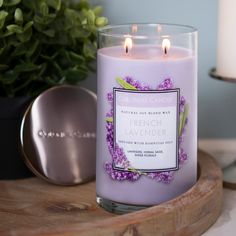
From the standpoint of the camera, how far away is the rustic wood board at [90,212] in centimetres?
52

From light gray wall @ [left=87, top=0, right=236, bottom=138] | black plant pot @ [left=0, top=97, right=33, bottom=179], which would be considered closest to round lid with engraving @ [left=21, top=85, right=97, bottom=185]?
black plant pot @ [left=0, top=97, right=33, bottom=179]

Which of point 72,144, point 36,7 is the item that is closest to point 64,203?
point 72,144

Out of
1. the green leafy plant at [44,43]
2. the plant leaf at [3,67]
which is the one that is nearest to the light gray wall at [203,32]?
the green leafy plant at [44,43]

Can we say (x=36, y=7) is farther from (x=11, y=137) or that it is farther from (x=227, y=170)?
(x=227, y=170)

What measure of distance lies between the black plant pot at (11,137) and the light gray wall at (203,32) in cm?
16

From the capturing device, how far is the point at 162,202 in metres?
0.60

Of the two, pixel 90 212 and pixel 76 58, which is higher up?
pixel 76 58

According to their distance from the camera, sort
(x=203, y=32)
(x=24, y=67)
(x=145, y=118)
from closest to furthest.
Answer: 1. (x=145, y=118)
2. (x=24, y=67)
3. (x=203, y=32)

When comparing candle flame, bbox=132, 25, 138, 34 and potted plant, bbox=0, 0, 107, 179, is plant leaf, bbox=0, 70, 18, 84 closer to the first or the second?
potted plant, bbox=0, 0, 107, 179

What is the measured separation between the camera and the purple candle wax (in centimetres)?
58

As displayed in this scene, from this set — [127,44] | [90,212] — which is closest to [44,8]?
[127,44]

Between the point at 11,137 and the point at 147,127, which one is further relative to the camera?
the point at 11,137

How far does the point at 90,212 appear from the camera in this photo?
2.00 feet

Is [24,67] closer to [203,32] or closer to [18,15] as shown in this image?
[18,15]
